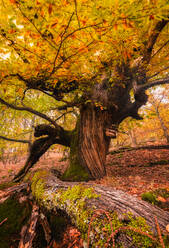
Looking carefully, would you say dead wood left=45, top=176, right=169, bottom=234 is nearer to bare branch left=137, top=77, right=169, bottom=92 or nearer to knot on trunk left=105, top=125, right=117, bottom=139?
knot on trunk left=105, top=125, right=117, bottom=139

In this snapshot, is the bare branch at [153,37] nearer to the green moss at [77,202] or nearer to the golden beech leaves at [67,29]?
the golden beech leaves at [67,29]

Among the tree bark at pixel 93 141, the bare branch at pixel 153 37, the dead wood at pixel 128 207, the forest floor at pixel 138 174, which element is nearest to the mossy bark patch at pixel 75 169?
the tree bark at pixel 93 141

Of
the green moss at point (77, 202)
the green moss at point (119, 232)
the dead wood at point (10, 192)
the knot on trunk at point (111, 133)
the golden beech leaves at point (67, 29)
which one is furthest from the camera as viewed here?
the knot on trunk at point (111, 133)

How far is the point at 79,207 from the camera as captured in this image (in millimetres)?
1392

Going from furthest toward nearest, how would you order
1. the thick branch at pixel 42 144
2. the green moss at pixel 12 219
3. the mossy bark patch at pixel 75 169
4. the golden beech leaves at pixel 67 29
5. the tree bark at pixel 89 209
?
the thick branch at pixel 42 144, the mossy bark patch at pixel 75 169, the green moss at pixel 12 219, the golden beech leaves at pixel 67 29, the tree bark at pixel 89 209

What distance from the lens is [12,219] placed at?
6.49 ft

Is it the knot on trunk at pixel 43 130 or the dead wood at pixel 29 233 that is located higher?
the knot on trunk at pixel 43 130

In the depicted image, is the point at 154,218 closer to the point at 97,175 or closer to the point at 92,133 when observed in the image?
the point at 97,175

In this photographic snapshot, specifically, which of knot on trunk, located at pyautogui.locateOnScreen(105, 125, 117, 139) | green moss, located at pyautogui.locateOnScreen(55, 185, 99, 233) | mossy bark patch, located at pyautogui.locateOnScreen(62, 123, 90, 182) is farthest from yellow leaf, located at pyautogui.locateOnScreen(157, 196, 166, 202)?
knot on trunk, located at pyautogui.locateOnScreen(105, 125, 117, 139)

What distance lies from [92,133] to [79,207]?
9.44ft

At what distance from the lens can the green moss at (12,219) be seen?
165cm

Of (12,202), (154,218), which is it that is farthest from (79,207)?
(12,202)

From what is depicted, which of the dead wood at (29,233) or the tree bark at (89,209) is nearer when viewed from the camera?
the tree bark at (89,209)

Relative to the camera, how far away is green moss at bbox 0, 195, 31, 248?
5.41 ft
